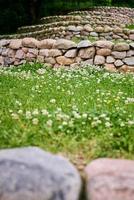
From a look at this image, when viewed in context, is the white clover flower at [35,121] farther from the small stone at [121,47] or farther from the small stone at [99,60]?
the small stone at [121,47]

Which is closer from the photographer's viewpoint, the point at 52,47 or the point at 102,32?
the point at 52,47

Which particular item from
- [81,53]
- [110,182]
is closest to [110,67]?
[81,53]

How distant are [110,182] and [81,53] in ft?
38.2

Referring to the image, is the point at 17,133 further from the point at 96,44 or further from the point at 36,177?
the point at 96,44

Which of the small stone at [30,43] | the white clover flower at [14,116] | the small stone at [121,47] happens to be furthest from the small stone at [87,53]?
the white clover flower at [14,116]

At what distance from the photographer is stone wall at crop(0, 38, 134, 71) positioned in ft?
52.7

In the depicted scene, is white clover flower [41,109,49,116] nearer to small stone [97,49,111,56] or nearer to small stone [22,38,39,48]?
small stone [97,49,111,56]

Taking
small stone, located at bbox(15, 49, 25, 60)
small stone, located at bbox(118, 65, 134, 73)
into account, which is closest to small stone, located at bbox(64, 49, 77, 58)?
small stone, located at bbox(118, 65, 134, 73)

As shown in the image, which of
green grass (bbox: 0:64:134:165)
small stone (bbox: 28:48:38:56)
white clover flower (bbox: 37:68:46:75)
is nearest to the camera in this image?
green grass (bbox: 0:64:134:165)

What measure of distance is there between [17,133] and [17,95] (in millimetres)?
2928

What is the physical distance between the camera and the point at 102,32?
2059 cm

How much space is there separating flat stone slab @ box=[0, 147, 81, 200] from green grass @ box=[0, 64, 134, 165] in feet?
3.05

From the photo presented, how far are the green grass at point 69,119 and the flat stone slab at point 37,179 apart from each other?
0.93 metres

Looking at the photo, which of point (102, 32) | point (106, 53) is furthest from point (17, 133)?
point (102, 32)
